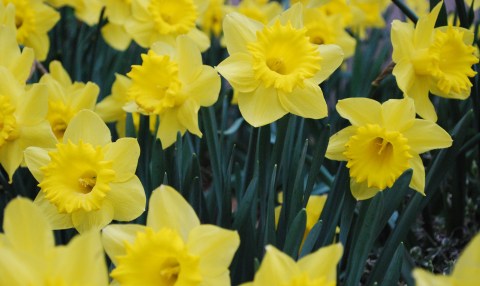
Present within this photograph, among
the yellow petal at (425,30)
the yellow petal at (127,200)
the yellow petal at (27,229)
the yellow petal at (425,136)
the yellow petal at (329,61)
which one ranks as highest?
the yellow petal at (425,30)

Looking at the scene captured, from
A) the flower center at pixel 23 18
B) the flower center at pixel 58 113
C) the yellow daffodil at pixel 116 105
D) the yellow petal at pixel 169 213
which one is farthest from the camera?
the flower center at pixel 23 18

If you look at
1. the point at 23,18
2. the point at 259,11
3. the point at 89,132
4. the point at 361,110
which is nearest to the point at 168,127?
the point at 89,132

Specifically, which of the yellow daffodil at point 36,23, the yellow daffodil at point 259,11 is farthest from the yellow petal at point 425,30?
the yellow daffodil at point 36,23

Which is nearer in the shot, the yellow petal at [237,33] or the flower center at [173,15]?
the yellow petal at [237,33]

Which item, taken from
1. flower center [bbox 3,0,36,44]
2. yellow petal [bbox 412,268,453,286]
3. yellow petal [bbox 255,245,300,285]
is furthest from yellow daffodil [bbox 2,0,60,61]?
yellow petal [bbox 412,268,453,286]

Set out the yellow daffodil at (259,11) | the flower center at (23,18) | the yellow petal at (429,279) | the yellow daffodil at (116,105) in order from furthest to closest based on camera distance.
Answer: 1. the yellow daffodil at (259,11)
2. the flower center at (23,18)
3. the yellow daffodil at (116,105)
4. the yellow petal at (429,279)

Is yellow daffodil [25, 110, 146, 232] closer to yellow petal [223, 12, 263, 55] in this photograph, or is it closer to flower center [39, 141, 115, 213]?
flower center [39, 141, 115, 213]

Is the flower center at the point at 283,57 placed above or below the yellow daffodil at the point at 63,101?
above

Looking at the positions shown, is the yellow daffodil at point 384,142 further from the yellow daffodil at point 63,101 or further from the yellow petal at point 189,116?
the yellow daffodil at point 63,101
